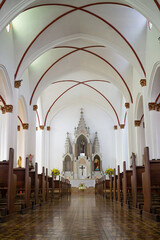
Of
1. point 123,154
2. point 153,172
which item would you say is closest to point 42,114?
point 123,154

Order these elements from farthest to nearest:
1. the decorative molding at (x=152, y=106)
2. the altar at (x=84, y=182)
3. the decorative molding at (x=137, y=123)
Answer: the altar at (x=84, y=182)
the decorative molding at (x=137, y=123)
the decorative molding at (x=152, y=106)

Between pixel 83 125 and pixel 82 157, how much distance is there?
9.99 feet

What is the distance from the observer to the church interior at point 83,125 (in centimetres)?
578

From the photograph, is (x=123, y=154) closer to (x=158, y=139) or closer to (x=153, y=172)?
(x=158, y=139)

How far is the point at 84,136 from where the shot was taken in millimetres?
26406

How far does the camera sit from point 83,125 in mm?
26578

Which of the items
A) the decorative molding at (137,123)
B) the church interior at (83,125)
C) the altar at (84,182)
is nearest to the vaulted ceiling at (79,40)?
the church interior at (83,125)

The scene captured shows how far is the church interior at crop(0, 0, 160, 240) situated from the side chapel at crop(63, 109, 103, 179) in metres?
0.09

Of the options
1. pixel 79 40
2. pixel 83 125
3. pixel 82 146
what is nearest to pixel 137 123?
pixel 79 40

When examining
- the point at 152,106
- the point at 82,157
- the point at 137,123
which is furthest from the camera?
the point at 82,157

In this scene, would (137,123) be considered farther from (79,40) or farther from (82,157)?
(82,157)

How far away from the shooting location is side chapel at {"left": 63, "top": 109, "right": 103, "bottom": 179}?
84.1ft

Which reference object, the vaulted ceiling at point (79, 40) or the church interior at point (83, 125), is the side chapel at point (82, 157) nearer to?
the church interior at point (83, 125)

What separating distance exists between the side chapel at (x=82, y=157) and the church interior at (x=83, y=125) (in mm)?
93
